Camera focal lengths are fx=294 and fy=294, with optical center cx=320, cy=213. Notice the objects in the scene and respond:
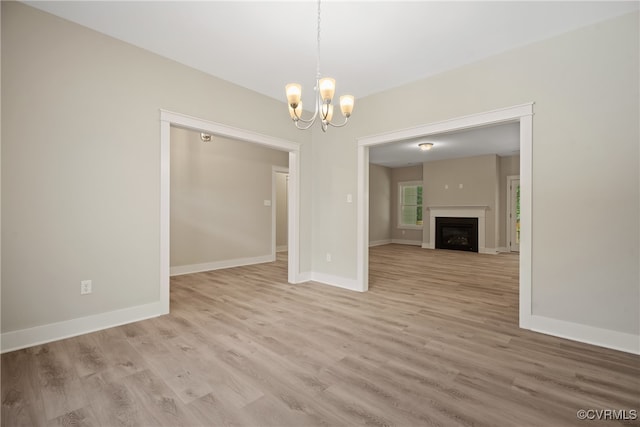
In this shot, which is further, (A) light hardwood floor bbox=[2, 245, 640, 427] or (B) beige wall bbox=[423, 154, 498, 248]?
(B) beige wall bbox=[423, 154, 498, 248]

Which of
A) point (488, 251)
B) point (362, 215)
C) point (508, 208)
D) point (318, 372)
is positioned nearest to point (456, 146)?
point (508, 208)

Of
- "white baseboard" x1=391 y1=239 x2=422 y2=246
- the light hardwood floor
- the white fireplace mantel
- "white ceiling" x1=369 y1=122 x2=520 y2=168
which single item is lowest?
the light hardwood floor

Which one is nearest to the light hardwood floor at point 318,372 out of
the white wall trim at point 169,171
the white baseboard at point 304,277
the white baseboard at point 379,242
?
the white wall trim at point 169,171

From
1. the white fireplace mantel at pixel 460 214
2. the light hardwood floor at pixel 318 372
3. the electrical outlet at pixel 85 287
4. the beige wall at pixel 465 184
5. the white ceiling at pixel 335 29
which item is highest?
the white ceiling at pixel 335 29

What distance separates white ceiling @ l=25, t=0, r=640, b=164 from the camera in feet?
7.69

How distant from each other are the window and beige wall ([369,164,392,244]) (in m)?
0.41

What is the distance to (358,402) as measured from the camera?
167 centimetres

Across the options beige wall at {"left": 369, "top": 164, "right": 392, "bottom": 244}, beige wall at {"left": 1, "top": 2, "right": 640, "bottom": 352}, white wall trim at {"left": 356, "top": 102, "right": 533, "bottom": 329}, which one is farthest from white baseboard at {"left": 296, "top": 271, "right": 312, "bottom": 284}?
beige wall at {"left": 369, "top": 164, "right": 392, "bottom": 244}

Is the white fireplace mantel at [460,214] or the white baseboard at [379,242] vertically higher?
the white fireplace mantel at [460,214]

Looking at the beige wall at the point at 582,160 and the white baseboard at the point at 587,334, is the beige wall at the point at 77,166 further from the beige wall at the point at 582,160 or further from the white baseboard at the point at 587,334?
the white baseboard at the point at 587,334

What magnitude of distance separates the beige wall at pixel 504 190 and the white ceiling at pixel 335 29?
20.1ft

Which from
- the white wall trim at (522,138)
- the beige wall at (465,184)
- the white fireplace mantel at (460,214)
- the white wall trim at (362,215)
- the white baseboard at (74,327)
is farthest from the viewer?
the white fireplace mantel at (460,214)

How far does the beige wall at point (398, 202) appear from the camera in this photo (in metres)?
9.96

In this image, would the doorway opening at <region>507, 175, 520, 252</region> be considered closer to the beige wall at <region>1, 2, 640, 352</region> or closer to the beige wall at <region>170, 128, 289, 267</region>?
the beige wall at <region>1, 2, 640, 352</region>
